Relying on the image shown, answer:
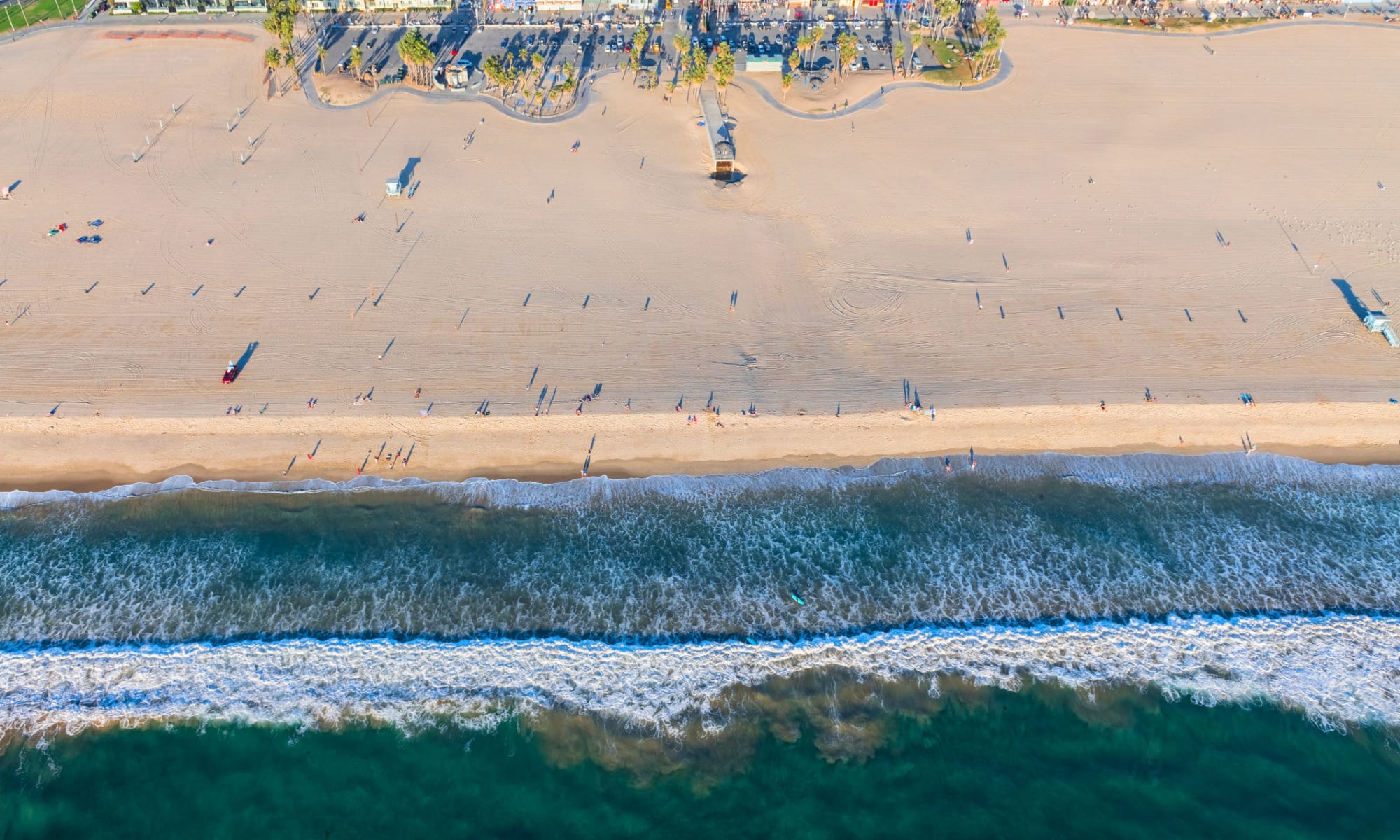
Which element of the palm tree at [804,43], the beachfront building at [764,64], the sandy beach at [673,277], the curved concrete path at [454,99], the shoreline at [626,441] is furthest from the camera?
the beachfront building at [764,64]

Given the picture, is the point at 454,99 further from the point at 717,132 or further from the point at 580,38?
the point at 717,132

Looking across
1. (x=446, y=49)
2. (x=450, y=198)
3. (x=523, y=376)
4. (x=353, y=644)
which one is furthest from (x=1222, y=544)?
(x=446, y=49)

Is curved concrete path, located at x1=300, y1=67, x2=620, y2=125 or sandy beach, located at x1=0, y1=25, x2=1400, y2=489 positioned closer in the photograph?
sandy beach, located at x1=0, y1=25, x2=1400, y2=489

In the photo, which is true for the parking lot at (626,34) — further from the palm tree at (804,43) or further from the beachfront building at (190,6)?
the beachfront building at (190,6)

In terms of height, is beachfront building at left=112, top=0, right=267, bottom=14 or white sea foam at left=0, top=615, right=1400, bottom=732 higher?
beachfront building at left=112, top=0, right=267, bottom=14

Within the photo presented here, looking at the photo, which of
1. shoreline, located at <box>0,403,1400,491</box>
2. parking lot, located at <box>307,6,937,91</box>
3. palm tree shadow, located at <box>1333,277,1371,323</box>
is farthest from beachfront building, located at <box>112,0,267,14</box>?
palm tree shadow, located at <box>1333,277,1371,323</box>

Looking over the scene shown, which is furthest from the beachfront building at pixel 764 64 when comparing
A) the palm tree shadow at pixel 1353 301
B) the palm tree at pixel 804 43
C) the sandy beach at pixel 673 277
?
the palm tree shadow at pixel 1353 301

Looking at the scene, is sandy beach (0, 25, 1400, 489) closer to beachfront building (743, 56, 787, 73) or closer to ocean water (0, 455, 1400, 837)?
ocean water (0, 455, 1400, 837)

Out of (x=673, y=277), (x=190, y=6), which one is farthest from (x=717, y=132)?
(x=190, y=6)
